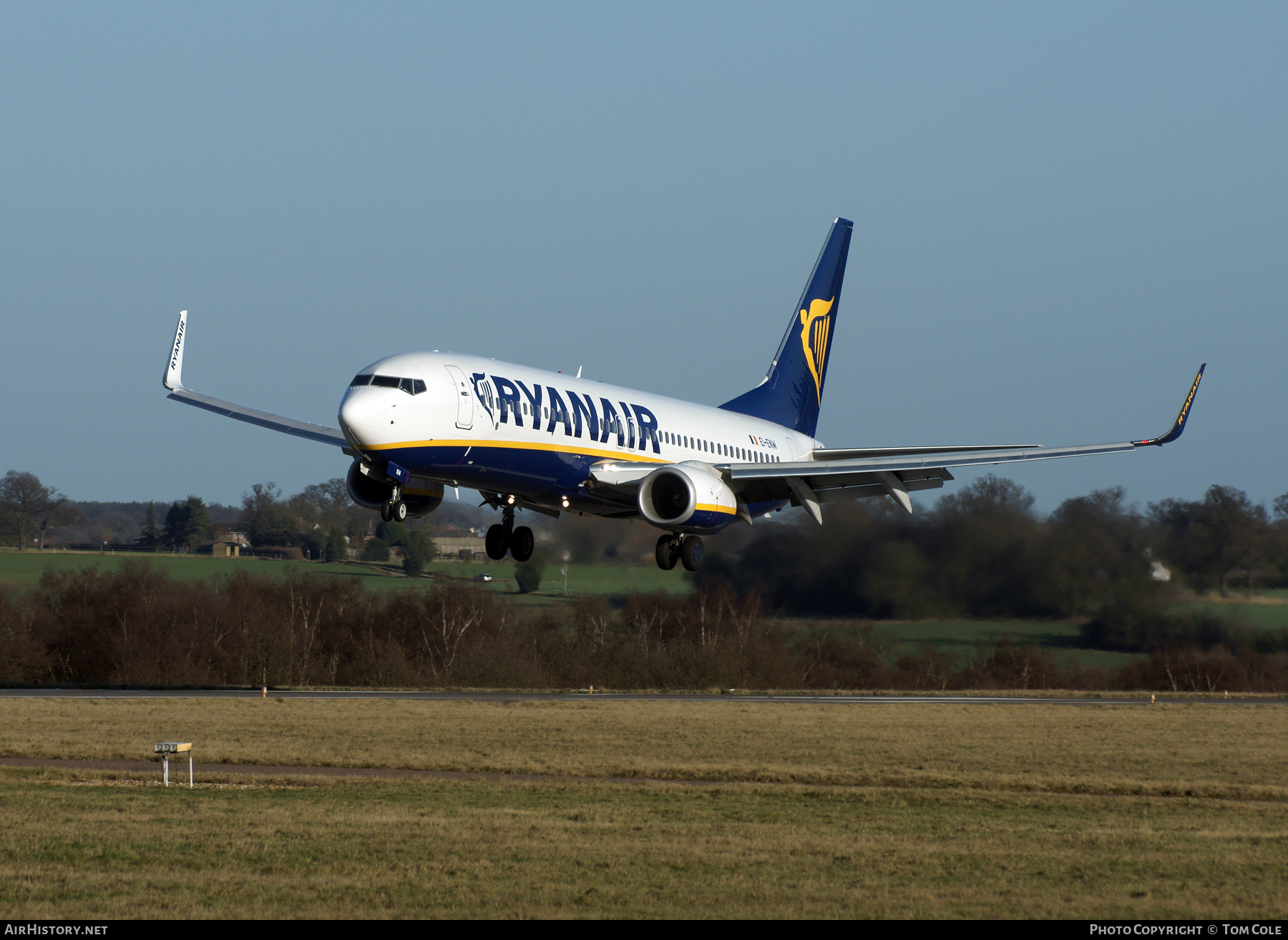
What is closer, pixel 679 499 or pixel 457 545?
pixel 679 499

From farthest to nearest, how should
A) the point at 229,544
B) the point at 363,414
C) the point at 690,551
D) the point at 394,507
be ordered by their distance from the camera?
the point at 229,544 → the point at 690,551 → the point at 394,507 → the point at 363,414

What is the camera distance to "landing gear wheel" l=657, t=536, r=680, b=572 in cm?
3612

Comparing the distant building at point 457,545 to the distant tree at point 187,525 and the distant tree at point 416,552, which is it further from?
→ the distant tree at point 187,525

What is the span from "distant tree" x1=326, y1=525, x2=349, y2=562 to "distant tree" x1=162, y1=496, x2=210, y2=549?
16295mm

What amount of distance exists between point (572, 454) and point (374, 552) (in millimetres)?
68428

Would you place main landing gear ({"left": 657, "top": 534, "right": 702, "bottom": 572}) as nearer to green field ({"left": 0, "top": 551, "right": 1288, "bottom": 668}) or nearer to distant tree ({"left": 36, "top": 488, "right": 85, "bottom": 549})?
green field ({"left": 0, "top": 551, "right": 1288, "bottom": 668})

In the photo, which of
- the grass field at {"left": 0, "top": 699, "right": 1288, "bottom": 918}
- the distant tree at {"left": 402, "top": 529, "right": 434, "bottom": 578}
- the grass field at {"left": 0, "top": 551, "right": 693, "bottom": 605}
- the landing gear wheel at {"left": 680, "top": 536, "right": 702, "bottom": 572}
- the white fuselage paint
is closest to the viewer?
the grass field at {"left": 0, "top": 699, "right": 1288, "bottom": 918}

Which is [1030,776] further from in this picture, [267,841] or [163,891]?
[163,891]

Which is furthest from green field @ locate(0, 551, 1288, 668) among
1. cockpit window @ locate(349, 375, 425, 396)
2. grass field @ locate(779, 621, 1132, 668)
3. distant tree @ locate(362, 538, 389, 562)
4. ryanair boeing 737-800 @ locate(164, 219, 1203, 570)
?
cockpit window @ locate(349, 375, 425, 396)

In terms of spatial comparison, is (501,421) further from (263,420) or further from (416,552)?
(416,552)

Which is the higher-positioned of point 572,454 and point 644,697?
point 572,454

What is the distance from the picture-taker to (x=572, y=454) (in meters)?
32.8

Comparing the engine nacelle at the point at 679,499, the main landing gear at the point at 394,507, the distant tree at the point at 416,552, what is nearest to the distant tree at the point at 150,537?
the distant tree at the point at 416,552

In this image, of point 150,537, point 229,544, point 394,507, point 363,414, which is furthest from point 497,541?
point 150,537
